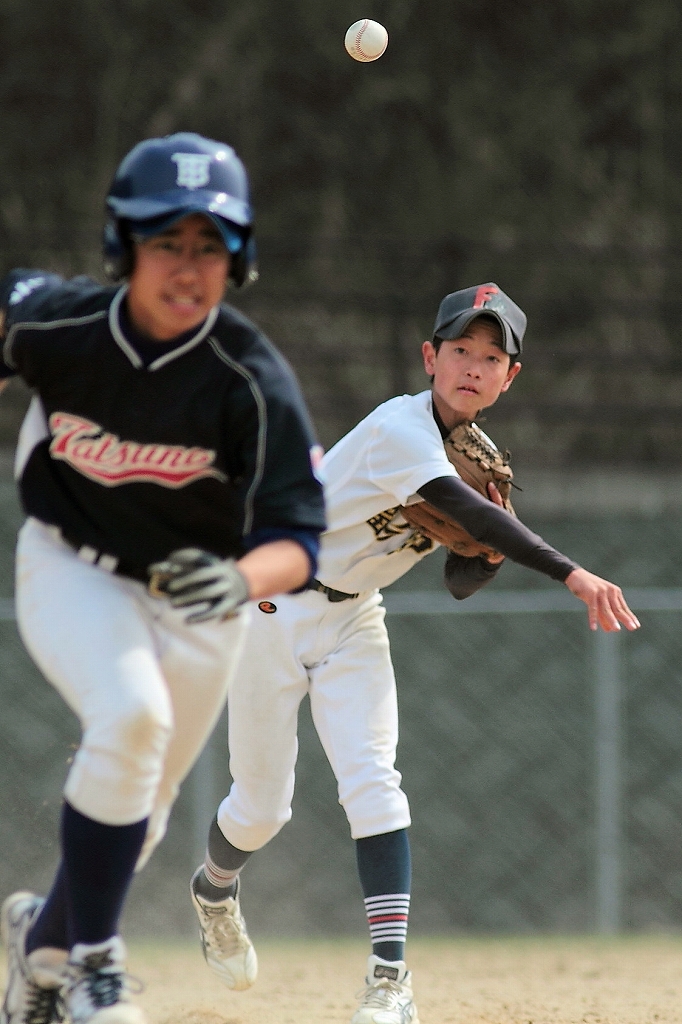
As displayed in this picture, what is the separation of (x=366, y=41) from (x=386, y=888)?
308 cm

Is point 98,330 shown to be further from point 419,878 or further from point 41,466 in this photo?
point 419,878

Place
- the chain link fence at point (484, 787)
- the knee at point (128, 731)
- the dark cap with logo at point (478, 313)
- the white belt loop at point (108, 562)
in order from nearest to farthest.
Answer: the knee at point (128, 731), the white belt loop at point (108, 562), the dark cap with logo at point (478, 313), the chain link fence at point (484, 787)

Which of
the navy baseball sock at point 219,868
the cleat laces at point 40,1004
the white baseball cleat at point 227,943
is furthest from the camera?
the white baseball cleat at point 227,943

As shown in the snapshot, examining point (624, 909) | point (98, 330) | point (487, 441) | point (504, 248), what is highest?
point (504, 248)

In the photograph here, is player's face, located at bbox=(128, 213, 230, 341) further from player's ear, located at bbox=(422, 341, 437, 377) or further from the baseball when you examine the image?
the baseball

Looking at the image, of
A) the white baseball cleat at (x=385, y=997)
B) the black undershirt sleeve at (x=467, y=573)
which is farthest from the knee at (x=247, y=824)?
the black undershirt sleeve at (x=467, y=573)

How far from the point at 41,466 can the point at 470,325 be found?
1.56 metres

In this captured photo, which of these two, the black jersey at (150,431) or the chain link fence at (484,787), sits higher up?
the black jersey at (150,431)

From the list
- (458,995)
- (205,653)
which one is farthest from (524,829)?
(205,653)

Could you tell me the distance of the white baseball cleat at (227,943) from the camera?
477 centimetres

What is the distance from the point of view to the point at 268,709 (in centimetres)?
448

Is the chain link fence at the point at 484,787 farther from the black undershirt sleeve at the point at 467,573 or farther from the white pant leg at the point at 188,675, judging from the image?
the white pant leg at the point at 188,675

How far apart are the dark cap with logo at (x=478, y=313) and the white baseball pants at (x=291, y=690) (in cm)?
83

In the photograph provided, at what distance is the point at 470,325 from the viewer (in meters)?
4.41
